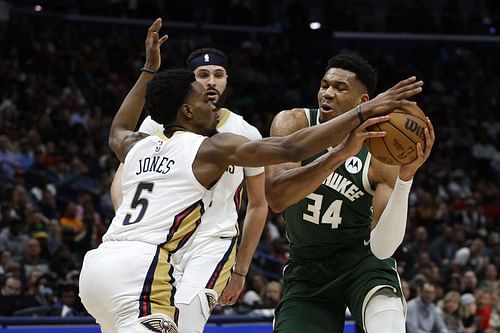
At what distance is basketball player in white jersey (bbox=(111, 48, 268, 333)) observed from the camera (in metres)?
5.79

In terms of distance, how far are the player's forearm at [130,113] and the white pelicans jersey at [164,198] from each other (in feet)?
2.40

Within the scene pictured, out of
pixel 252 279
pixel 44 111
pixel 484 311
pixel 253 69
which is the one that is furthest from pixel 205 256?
pixel 253 69

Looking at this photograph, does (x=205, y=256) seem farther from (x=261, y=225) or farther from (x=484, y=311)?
(x=484, y=311)

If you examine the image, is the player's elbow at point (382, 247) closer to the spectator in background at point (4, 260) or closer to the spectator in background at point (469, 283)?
the spectator in background at point (4, 260)

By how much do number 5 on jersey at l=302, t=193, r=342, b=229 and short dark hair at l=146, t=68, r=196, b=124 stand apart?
1202 mm

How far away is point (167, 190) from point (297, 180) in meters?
0.82

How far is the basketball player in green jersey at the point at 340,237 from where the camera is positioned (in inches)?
222

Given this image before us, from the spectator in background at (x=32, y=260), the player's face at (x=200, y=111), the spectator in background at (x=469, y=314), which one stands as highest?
the player's face at (x=200, y=111)

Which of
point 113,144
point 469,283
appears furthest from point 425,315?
point 113,144

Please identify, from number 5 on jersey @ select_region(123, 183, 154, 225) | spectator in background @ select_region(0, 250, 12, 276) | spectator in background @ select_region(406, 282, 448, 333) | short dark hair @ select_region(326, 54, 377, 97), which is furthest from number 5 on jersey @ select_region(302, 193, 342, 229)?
spectator in background @ select_region(406, 282, 448, 333)

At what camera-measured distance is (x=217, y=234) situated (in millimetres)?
6105

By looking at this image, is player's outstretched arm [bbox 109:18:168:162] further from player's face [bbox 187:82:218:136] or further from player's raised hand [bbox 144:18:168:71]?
player's face [bbox 187:82:218:136]

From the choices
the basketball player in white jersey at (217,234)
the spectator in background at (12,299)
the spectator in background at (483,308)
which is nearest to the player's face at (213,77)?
the basketball player in white jersey at (217,234)

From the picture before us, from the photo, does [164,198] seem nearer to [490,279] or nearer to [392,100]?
[392,100]
